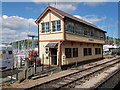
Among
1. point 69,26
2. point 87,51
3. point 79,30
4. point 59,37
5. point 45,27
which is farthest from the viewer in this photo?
point 87,51

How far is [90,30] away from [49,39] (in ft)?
31.4

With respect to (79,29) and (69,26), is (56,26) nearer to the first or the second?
(69,26)

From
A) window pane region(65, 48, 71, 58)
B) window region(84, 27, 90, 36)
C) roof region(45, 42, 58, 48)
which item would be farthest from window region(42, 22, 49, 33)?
window region(84, 27, 90, 36)

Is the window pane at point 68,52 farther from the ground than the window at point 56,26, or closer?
closer

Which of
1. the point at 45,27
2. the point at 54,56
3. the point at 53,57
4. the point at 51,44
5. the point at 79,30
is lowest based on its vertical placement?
the point at 53,57

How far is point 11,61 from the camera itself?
46.4 feet

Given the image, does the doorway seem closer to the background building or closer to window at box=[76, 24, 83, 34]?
the background building

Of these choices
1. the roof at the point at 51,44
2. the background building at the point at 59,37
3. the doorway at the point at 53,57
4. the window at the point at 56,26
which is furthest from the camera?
the doorway at the point at 53,57

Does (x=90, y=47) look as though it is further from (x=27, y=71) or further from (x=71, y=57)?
(x=27, y=71)

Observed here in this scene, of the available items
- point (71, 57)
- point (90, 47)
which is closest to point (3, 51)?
point (71, 57)

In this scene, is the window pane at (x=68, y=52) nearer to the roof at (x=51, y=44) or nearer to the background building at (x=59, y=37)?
the background building at (x=59, y=37)

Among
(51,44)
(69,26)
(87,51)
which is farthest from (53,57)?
(87,51)

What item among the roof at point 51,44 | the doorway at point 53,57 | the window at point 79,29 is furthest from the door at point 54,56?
the window at point 79,29

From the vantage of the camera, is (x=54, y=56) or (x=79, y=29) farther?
(x=79, y=29)
